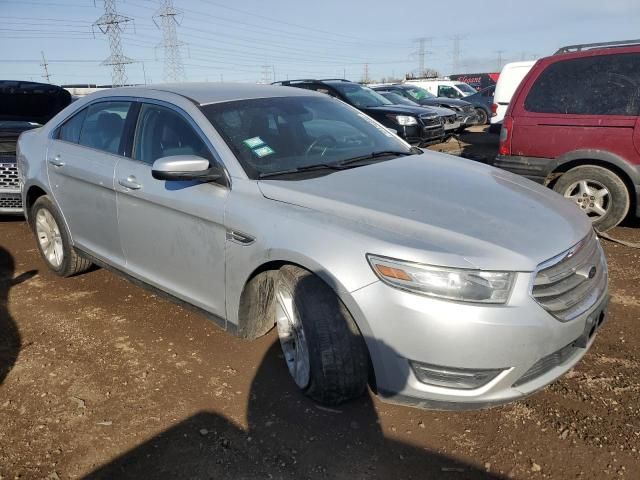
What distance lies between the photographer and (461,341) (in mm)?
2207

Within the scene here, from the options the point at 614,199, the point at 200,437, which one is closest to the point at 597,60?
the point at 614,199

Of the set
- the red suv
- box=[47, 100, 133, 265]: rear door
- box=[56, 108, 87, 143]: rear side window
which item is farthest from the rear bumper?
box=[56, 108, 87, 143]: rear side window

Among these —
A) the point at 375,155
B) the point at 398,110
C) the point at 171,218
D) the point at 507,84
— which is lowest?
the point at 171,218

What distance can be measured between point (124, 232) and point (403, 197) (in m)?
2.04

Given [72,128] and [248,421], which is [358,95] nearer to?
[72,128]

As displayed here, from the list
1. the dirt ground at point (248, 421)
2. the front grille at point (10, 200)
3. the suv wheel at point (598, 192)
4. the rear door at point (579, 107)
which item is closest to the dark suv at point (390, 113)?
the rear door at point (579, 107)

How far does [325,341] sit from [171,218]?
53.1 inches

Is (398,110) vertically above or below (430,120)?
above

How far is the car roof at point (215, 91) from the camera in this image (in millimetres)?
3483

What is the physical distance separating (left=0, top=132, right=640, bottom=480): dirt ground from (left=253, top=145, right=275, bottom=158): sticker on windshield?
1.23 m

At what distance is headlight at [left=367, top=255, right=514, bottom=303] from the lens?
222 centimetres

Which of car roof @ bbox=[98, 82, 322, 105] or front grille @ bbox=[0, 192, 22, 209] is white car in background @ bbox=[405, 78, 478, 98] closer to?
front grille @ bbox=[0, 192, 22, 209]

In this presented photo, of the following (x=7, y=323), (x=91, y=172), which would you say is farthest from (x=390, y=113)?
(x=7, y=323)

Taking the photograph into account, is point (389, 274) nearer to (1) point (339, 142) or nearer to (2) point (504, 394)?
(2) point (504, 394)
